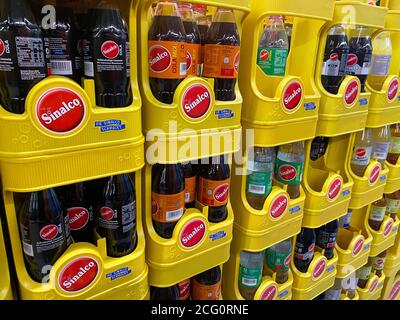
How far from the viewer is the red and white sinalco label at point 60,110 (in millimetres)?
627

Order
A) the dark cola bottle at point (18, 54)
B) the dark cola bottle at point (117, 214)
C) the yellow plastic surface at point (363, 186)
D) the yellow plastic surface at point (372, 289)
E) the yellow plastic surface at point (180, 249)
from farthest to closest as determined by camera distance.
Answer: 1. the yellow plastic surface at point (372, 289)
2. the yellow plastic surface at point (363, 186)
3. the yellow plastic surface at point (180, 249)
4. the dark cola bottle at point (117, 214)
5. the dark cola bottle at point (18, 54)

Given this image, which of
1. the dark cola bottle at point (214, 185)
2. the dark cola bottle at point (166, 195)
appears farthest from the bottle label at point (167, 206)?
the dark cola bottle at point (214, 185)

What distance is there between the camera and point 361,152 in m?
1.43

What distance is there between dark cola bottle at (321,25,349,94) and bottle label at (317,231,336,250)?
25.0 inches

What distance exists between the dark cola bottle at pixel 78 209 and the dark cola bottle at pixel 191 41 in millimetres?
431

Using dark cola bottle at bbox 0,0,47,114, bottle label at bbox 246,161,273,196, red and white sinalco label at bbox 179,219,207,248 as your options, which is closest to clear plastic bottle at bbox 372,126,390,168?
bottle label at bbox 246,161,273,196

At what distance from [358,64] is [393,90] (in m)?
0.30

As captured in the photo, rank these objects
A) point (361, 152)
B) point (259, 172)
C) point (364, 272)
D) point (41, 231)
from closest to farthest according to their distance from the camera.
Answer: point (41, 231), point (259, 172), point (361, 152), point (364, 272)

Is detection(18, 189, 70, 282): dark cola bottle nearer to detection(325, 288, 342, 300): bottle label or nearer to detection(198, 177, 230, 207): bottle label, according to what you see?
detection(198, 177, 230, 207): bottle label

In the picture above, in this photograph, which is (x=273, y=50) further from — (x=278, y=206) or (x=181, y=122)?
(x=278, y=206)

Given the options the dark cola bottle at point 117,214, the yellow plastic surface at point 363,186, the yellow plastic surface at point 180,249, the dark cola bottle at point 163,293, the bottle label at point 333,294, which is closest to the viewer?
the dark cola bottle at point 117,214

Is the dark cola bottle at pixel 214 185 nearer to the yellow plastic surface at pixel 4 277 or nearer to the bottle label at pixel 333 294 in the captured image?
the yellow plastic surface at pixel 4 277

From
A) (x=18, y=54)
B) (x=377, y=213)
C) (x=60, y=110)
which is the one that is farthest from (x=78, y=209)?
(x=377, y=213)

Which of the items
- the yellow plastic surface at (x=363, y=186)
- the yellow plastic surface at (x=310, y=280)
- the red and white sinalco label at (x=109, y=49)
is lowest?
the yellow plastic surface at (x=310, y=280)
